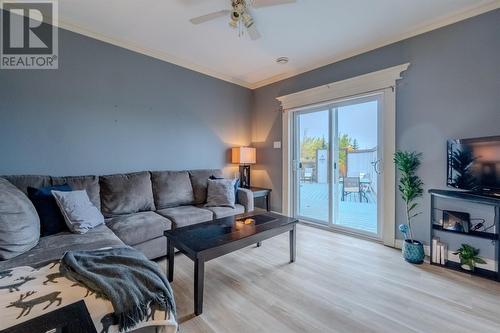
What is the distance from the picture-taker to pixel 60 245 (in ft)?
5.58

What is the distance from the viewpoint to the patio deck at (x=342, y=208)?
3164mm

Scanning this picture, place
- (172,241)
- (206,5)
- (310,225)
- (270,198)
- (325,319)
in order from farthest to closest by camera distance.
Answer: (270,198) → (310,225) → (206,5) → (172,241) → (325,319)

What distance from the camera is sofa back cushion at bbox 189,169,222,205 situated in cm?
328

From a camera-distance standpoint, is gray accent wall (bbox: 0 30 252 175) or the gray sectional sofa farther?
gray accent wall (bbox: 0 30 252 175)

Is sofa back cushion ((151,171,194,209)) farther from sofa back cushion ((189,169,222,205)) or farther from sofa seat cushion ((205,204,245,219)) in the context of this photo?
sofa seat cushion ((205,204,245,219))

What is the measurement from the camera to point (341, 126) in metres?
3.37

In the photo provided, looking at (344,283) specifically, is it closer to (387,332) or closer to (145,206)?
(387,332)

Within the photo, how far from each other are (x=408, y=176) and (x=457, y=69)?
1219mm

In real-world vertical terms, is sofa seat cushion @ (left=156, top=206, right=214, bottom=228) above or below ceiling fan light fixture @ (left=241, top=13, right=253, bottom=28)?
below

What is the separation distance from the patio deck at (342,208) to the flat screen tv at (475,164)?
1000 millimetres

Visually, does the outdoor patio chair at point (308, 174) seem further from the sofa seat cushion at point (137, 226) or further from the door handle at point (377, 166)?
the sofa seat cushion at point (137, 226)

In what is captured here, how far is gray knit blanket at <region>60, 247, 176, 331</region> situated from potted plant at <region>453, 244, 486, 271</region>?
2.74 meters

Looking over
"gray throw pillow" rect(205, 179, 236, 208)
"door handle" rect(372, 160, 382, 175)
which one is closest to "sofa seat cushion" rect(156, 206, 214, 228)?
"gray throw pillow" rect(205, 179, 236, 208)

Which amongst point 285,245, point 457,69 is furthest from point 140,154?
point 457,69
